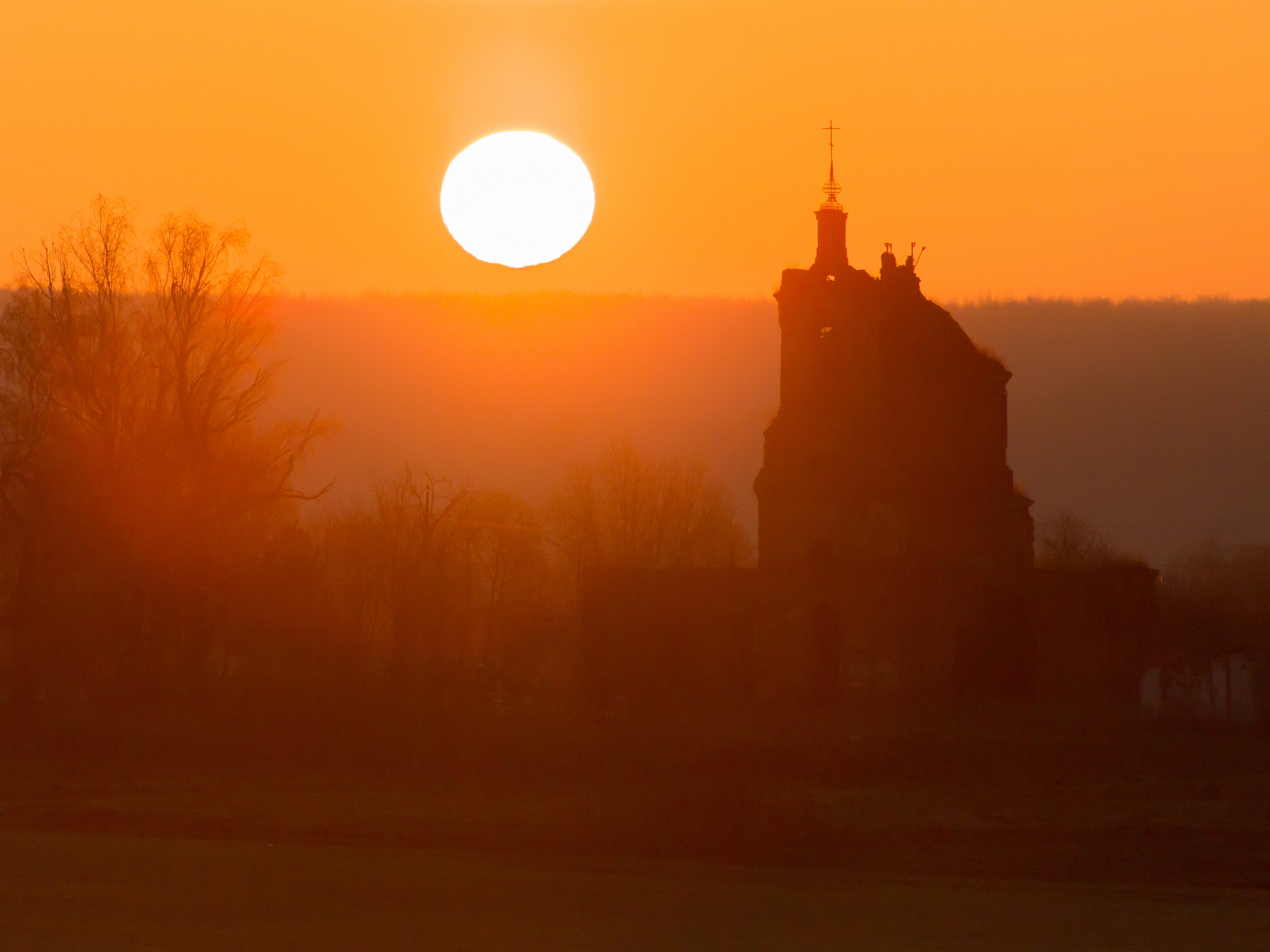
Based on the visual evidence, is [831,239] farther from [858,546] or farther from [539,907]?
[539,907]

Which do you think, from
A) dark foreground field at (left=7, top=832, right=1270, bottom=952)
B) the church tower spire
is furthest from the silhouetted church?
dark foreground field at (left=7, top=832, right=1270, bottom=952)

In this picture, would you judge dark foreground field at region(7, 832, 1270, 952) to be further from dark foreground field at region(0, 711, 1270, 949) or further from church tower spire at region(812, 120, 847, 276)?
church tower spire at region(812, 120, 847, 276)

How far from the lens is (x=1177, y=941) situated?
50.6ft

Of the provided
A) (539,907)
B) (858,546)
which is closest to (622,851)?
(539,907)

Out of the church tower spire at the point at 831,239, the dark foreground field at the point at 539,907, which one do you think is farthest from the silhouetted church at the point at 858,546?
the dark foreground field at the point at 539,907

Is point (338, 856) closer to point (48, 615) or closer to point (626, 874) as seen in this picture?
point (626, 874)

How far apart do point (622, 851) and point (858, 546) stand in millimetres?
30219

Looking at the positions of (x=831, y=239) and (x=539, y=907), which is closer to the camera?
(x=539, y=907)

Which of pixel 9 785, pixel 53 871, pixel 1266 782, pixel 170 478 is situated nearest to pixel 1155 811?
pixel 1266 782

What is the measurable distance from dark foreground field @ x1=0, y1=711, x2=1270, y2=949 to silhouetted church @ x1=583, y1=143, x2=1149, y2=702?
1322 centimetres

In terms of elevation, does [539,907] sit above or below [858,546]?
below

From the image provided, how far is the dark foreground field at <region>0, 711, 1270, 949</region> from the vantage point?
51.5ft

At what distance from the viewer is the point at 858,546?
1982 inches

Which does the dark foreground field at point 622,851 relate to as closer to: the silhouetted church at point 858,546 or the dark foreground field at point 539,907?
the dark foreground field at point 539,907
